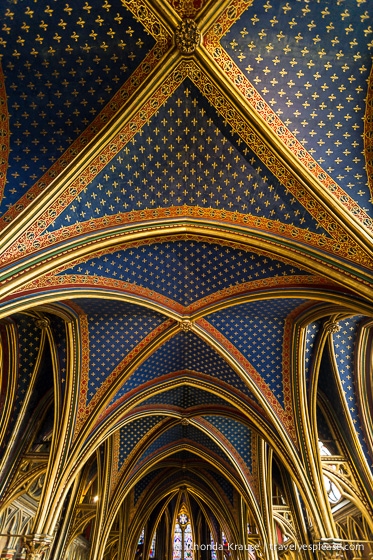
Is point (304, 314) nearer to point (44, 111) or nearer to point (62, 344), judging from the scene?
point (62, 344)

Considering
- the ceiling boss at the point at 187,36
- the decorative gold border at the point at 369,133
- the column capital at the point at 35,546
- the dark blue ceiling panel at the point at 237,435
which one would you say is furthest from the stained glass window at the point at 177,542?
the ceiling boss at the point at 187,36

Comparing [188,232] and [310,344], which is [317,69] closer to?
[188,232]

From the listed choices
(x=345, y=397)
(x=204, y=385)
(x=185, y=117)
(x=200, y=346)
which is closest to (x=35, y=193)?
(x=185, y=117)

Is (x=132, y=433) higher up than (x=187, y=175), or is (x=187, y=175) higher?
(x=187, y=175)

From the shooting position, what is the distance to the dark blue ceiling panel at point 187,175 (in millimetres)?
8109

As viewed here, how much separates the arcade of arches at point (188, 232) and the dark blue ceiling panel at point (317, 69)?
0.09 feet

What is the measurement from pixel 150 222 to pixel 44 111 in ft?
9.94

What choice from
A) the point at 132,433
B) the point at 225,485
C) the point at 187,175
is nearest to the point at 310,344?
the point at 187,175

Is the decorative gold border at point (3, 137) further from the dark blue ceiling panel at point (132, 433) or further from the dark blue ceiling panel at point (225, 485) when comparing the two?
the dark blue ceiling panel at point (225, 485)

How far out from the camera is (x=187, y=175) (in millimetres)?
8789

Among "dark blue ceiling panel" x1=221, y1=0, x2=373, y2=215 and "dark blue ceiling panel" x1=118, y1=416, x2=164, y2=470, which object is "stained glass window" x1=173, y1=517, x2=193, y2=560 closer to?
"dark blue ceiling panel" x1=118, y1=416, x2=164, y2=470

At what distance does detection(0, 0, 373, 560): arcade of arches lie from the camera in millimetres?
7145

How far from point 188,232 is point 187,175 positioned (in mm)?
1311

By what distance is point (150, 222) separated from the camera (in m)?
9.09
